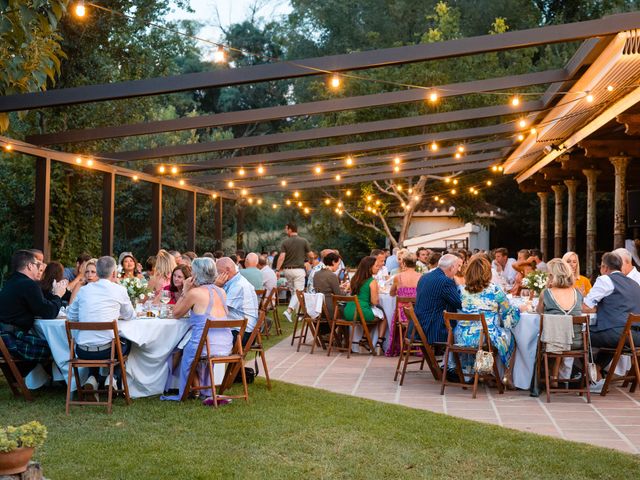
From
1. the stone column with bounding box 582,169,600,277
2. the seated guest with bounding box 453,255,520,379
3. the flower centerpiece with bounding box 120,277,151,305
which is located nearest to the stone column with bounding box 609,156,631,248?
the stone column with bounding box 582,169,600,277

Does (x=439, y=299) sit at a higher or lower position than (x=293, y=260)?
lower

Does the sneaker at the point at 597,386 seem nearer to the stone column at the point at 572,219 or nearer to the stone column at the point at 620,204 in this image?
the stone column at the point at 620,204

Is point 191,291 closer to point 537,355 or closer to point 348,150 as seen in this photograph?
point 537,355

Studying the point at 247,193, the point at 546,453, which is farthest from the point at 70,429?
the point at 247,193

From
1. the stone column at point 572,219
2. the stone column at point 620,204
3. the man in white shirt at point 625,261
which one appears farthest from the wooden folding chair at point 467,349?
the stone column at point 572,219

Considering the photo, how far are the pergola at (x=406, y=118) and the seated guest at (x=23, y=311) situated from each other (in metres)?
1.67

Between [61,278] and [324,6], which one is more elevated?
[324,6]

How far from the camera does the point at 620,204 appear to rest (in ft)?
44.9

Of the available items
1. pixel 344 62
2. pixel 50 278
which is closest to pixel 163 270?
pixel 50 278

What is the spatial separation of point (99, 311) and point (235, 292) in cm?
134

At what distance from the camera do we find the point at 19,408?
6.20 m

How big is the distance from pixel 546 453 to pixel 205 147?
356 inches

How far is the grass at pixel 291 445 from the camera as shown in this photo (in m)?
4.48

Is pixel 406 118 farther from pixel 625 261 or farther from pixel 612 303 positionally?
pixel 612 303
